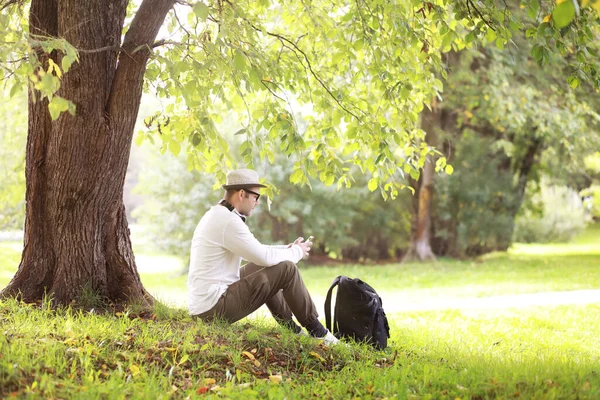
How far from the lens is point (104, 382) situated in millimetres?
4070

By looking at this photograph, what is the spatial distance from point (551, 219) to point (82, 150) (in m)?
23.5

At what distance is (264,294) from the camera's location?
5.74 metres

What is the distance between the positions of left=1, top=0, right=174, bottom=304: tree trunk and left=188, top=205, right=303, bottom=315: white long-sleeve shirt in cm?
80

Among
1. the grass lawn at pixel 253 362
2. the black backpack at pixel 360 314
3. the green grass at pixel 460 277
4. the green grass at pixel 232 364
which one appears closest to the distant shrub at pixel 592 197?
the green grass at pixel 460 277

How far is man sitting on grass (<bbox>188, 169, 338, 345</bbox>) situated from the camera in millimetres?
5684

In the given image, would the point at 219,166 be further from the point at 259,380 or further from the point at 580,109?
the point at 580,109

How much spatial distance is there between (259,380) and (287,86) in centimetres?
357

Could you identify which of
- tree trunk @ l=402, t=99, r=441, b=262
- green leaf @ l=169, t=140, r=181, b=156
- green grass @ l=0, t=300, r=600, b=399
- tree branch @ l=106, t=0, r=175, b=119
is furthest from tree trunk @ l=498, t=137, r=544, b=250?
tree branch @ l=106, t=0, r=175, b=119

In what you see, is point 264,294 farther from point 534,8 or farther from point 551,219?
point 551,219

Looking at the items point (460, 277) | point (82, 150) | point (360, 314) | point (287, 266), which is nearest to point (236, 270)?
point (287, 266)

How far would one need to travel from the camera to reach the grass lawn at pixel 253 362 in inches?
161

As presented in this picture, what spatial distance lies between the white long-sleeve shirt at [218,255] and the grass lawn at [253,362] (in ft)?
0.85

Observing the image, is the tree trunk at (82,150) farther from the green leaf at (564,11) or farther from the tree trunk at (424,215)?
the tree trunk at (424,215)

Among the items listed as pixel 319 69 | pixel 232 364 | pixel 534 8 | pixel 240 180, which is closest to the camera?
pixel 534 8
